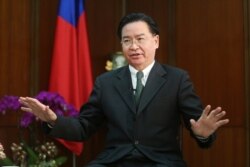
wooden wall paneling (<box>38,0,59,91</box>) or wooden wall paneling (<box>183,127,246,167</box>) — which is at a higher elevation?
wooden wall paneling (<box>38,0,59,91</box>)

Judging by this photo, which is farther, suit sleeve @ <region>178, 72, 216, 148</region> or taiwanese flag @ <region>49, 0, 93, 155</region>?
taiwanese flag @ <region>49, 0, 93, 155</region>

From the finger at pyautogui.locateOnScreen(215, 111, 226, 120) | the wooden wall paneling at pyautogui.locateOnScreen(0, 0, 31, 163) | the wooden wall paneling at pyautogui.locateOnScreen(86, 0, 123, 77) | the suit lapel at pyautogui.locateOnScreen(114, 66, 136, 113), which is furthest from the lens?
the wooden wall paneling at pyautogui.locateOnScreen(86, 0, 123, 77)

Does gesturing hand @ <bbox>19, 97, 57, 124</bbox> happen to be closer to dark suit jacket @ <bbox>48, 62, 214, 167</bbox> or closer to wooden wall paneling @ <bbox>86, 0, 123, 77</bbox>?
dark suit jacket @ <bbox>48, 62, 214, 167</bbox>

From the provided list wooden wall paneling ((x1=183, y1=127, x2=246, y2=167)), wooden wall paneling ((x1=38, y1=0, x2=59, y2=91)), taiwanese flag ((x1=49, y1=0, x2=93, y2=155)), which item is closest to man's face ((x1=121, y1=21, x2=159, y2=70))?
taiwanese flag ((x1=49, y1=0, x2=93, y2=155))

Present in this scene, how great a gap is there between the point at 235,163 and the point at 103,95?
8.31 feet

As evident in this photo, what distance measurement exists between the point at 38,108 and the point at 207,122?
0.89 m

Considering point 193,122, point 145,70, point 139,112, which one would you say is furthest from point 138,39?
point 193,122

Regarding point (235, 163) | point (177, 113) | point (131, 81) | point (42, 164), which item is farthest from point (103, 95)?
point (235, 163)

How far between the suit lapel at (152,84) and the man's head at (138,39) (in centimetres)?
8

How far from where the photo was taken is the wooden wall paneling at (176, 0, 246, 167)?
4500 mm

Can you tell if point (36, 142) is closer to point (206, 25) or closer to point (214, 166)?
point (214, 166)

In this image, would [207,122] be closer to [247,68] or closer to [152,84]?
[152,84]

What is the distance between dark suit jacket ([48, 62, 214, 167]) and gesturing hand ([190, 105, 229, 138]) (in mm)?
74

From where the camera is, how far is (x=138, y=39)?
2.43m
